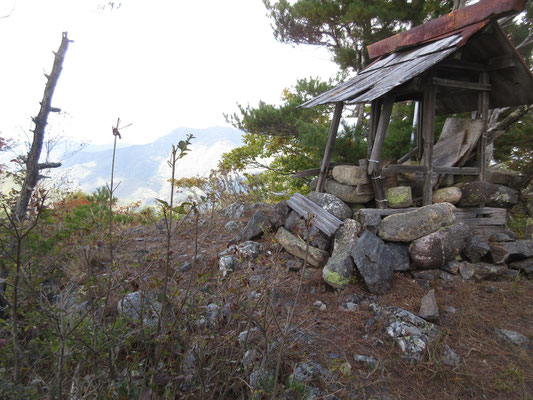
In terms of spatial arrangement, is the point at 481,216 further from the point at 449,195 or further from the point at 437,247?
the point at 437,247

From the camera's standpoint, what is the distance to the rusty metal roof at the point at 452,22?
388 centimetres

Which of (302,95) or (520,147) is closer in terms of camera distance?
(520,147)

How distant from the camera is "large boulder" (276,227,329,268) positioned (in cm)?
398

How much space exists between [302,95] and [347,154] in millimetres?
3799

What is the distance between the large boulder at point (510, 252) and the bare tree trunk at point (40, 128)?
657cm

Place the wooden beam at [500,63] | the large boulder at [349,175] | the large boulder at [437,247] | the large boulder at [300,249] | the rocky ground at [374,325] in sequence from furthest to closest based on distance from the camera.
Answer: the large boulder at [349,175] < the wooden beam at [500,63] < the large boulder at [300,249] < the large boulder at [437,247] < the rocky ground at [374,325]

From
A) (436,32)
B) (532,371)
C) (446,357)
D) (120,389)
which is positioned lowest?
(532,371)

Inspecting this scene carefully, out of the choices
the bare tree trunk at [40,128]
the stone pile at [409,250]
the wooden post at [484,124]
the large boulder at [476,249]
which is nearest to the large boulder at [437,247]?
the stone pile at [409,250]

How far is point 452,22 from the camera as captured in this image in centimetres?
450

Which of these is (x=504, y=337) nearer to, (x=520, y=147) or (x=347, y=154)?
(x=347, y=154)

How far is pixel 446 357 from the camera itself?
101 inches

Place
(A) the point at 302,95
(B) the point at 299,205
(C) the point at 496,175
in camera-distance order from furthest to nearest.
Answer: (A) the point at 302,95, (C) the point at 496,175, (B) the point at 299,205

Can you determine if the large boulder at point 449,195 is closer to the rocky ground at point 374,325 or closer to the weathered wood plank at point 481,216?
the weathered wood plank at point 481,216

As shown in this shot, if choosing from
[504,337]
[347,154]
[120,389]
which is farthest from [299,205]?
[120,389]
